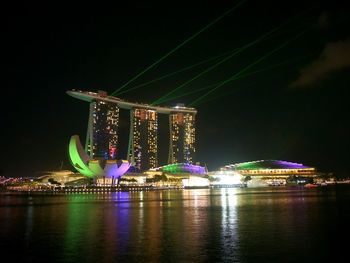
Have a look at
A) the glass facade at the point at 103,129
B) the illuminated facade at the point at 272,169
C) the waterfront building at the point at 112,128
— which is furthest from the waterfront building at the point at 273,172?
the glass facade at the point at 103,129

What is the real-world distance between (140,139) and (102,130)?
991 inches

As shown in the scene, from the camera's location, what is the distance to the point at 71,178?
141 meters

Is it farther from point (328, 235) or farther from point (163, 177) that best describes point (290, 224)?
point (163, 177)

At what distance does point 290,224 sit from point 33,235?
46.2 ft

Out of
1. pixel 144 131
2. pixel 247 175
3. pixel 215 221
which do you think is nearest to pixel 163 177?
pixel 247 175

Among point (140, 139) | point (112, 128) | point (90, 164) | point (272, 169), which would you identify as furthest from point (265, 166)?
point (90, 164)

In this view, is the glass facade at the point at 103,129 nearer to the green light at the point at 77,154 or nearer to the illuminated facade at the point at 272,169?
the green light at the point at 77,154

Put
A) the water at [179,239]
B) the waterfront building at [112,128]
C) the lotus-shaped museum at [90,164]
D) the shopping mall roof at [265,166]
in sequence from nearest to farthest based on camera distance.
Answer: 1. the water at [179,239]
2. the lotus-shaped museum at [90,164]
3. the waterfront building at [112,128]
4. the shopping mall roof at [265,166]

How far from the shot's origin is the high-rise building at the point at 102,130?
166 metres

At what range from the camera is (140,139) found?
195375 millimetres

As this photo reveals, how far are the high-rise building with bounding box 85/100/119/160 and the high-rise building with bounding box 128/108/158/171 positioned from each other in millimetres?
9828

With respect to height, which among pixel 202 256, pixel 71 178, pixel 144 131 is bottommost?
pixel 202 256

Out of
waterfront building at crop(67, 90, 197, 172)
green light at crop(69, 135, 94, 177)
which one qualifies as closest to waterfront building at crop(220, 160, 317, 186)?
waterfront building at crop(67, 90, 197, 172)

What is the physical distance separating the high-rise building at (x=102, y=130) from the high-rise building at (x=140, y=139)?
9.83 m
